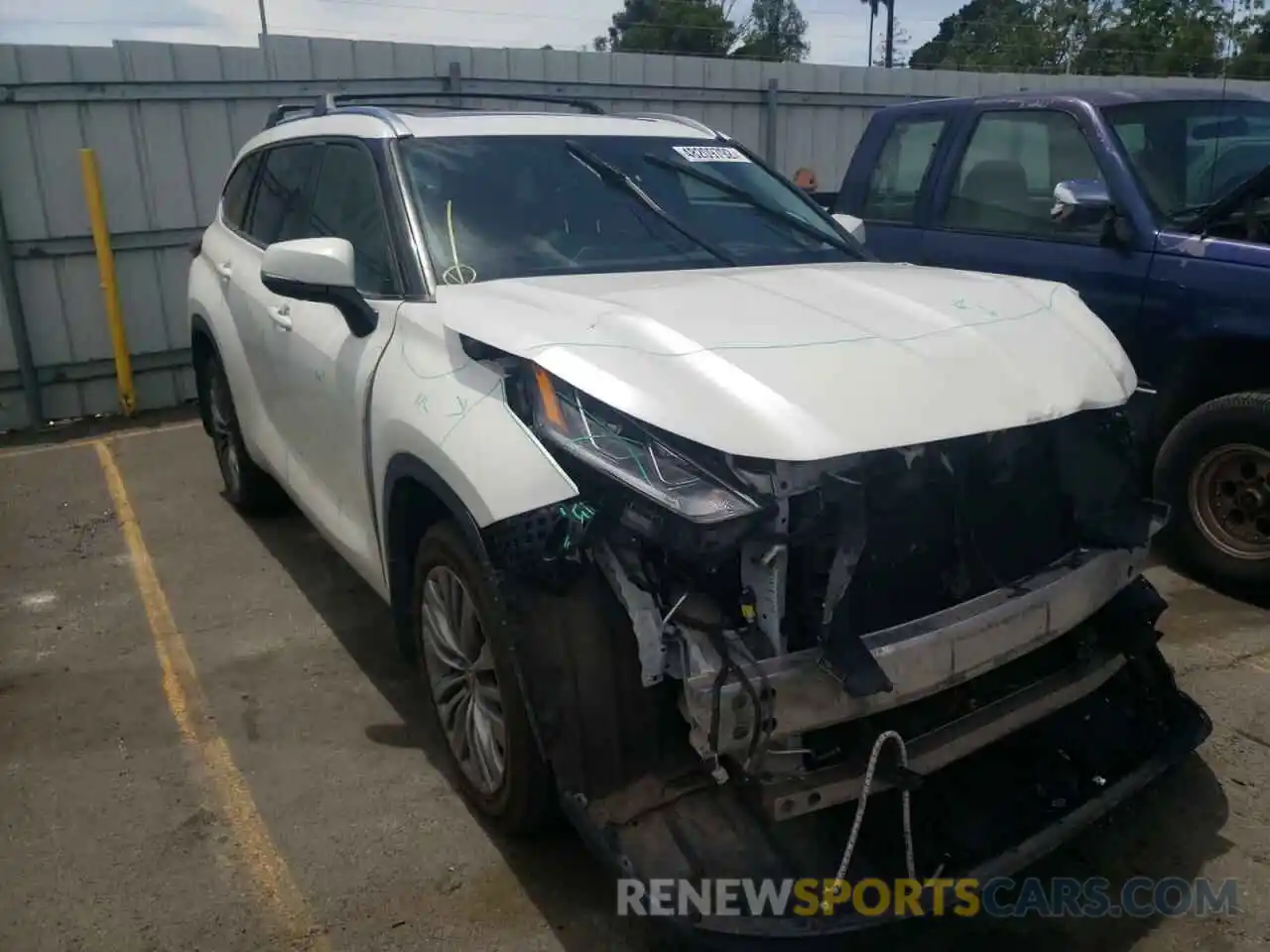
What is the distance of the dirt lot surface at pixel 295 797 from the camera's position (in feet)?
8.70

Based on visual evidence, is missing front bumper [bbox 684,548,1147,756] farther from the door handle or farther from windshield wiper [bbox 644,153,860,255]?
the door handle

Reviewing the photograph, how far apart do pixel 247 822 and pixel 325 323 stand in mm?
1564

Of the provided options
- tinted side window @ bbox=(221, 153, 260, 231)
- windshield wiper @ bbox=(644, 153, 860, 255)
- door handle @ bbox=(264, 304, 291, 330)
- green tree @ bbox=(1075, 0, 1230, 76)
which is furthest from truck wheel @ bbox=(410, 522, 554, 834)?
green tree @ bbox=(1075, 0, 1230, 76)

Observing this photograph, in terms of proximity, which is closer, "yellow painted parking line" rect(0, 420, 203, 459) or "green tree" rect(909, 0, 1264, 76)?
"yellow painted parking line" rect(0, 420, 203, 459)

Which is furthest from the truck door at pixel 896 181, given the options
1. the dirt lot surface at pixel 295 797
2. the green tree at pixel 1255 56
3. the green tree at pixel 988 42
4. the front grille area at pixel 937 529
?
the green tree at pixel 988 42

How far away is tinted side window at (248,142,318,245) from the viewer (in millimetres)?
4270

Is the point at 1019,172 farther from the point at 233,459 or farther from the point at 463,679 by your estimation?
the point at 233,459

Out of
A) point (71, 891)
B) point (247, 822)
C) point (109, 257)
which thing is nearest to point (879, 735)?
point (247, 822)

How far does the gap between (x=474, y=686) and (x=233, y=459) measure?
10.0ft

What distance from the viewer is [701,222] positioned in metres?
3.70

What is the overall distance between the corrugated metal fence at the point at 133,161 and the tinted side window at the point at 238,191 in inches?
115

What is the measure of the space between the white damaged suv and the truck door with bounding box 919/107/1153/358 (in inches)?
65.5

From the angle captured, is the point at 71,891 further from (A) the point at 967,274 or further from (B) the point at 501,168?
(A) the point at 967,274

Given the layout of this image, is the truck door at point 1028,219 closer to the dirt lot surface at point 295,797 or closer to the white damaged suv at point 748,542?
the dirt lot surface at point 295,797
